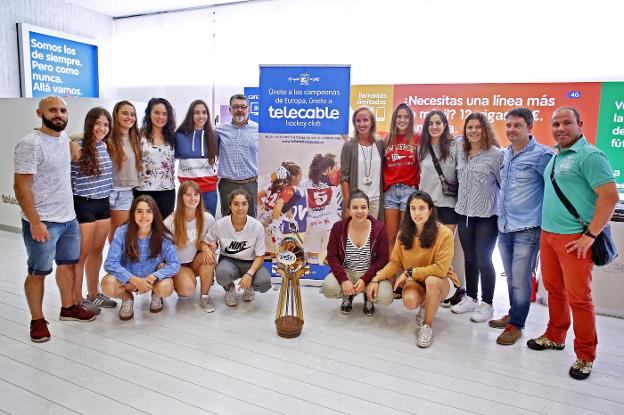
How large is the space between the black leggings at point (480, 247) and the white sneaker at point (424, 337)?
0.67 meters

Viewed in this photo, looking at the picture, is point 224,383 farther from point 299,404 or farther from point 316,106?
point 316,106

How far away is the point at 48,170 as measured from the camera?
285cm

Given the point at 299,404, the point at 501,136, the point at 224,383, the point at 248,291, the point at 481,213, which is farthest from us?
the point at 501,136

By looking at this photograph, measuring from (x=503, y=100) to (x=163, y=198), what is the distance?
3875 millimetres

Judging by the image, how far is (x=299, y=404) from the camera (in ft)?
7.81

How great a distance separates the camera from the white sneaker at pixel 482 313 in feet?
11.4

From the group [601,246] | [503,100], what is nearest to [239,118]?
[601,246]

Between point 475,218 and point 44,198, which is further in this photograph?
point 475,218

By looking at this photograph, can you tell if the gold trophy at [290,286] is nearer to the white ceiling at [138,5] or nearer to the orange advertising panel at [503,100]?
the orange advertising panel at [503,100]

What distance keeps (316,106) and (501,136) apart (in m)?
2.70

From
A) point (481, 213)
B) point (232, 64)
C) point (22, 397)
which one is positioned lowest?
point (22, 397)

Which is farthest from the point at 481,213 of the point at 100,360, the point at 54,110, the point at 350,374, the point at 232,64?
the point at 232,64

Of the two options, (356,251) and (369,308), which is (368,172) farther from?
(369,308)

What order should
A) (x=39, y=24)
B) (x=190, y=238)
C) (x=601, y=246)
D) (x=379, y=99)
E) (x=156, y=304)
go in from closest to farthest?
1. (x=601, y=246)
2. (x=156, y=304)
3. (x=190, y=238)
4. (x=379, y=99)
5. (x=39, y=24)
